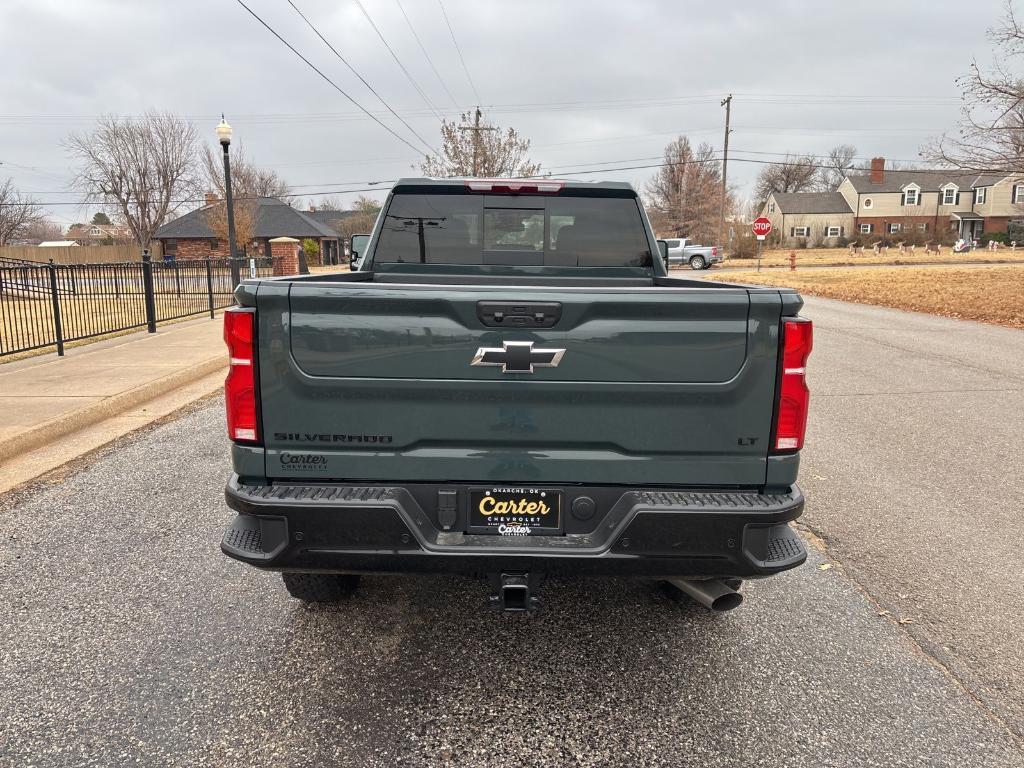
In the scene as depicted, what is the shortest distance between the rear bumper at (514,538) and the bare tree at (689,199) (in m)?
70.1

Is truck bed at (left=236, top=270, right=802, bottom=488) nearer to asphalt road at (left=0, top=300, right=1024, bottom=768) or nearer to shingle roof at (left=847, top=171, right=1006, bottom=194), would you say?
asphalt road at (left=0, top=300, right=1024, bottom=768)

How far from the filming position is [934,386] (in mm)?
9141

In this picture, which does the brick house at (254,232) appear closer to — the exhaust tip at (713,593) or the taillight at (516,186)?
the taillight at (516,186)

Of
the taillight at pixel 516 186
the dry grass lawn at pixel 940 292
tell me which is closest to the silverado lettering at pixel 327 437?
Answer: the taillight at pixel 516 186

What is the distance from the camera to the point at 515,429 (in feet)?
8.55

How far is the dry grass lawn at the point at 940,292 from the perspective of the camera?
1717 centimetres

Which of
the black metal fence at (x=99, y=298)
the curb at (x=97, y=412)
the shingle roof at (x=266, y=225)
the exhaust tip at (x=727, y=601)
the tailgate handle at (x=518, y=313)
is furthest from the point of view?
the shingle roof at (x=266, y=225)

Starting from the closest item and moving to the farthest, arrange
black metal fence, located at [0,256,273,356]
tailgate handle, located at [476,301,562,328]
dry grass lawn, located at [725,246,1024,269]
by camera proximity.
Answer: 1. tailgate handle, located at [476,301,562,328]
2. black metal fence, located at [0,256,273,356]
3. dry grass lawn, located at [725,246,1024,269]

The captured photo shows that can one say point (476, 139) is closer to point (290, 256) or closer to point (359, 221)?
point (290, 256)

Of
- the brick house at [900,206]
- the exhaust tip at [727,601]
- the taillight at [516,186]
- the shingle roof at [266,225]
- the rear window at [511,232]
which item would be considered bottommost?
the exhaust tip at [727,601]

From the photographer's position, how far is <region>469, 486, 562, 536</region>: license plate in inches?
105

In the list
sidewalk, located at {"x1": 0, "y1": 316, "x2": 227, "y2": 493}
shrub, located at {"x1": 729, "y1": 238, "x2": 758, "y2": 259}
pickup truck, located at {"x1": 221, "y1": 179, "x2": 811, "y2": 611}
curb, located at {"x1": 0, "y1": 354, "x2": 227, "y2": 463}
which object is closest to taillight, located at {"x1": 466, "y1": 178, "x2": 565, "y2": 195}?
pickup truck, located at {"x1": 221, "y1": 179, "x2": 811, "y2": 611}

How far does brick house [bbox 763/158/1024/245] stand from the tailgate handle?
83.2 metres

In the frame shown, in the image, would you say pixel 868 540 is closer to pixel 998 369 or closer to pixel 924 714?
pixel 924 714
